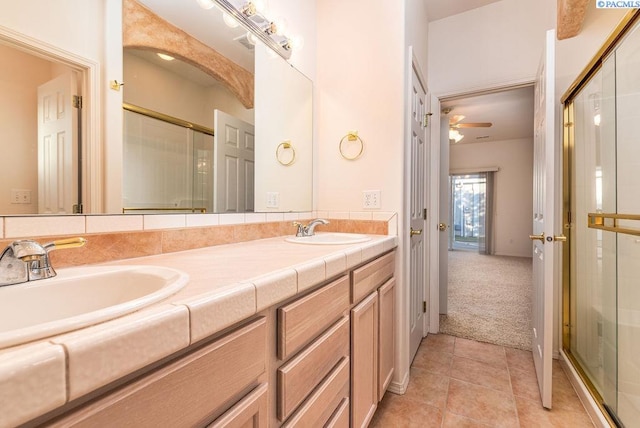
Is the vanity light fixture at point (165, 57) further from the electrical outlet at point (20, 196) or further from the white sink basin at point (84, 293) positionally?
the white sink basin at point (84, 293)

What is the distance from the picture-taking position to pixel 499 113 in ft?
14.6

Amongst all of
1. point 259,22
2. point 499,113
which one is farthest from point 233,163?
point 499,113

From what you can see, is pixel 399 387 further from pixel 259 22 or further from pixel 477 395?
pixel 259 22

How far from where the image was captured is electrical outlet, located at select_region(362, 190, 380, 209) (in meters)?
1.75

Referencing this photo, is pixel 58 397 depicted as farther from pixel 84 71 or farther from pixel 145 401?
pixel 84 71

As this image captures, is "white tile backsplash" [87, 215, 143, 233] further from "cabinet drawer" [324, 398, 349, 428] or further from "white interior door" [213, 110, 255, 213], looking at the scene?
"cabinet drawer" [324, 398, 349, 428]

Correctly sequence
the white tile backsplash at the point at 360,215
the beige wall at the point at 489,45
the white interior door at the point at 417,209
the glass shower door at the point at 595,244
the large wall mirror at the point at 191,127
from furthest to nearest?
the beige wall at the point at 489,45, the white interior door at the point at 417,209, the white tile backsplash at the point at 360,215, the glass shower door at the point at 595,244, the large wall mirror at the point at 191,127

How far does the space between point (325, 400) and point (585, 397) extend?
5.33 ft

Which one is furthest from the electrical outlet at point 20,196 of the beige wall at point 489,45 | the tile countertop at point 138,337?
the beige wall at point 489,45

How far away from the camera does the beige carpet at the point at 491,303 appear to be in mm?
2428

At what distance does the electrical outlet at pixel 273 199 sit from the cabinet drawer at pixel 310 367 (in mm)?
846

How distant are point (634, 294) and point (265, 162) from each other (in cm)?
199

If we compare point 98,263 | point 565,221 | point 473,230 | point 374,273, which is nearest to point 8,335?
point 98,263

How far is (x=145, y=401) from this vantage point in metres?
0.40
